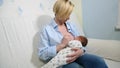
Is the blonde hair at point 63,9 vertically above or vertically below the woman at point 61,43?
above

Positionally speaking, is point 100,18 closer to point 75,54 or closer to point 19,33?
point 75,54

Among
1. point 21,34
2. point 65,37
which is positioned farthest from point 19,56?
point 65,37

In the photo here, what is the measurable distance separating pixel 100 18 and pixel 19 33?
102 centimetres

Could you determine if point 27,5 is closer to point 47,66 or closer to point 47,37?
point 47,37

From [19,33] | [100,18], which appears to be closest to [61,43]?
[19,33]

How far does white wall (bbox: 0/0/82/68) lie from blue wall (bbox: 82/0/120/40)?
29.7 inches

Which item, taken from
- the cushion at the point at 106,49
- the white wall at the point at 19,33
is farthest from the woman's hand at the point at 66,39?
the cushion at the point at 106,49

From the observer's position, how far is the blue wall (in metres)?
1.90

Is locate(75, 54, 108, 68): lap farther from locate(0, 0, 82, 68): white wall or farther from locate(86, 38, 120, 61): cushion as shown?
locate(86, 38, 120, 61): cushion

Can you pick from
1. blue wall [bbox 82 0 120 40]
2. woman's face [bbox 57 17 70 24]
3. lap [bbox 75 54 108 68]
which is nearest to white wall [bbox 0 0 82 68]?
woman's face [bbox 57 17 70 24]

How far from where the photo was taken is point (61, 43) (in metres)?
1.30

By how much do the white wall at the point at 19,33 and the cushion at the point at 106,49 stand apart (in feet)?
1.95

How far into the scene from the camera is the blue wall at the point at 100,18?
1.90 m

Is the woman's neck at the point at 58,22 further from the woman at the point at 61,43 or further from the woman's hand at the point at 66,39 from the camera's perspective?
the woman's hand at the point at 66,39
